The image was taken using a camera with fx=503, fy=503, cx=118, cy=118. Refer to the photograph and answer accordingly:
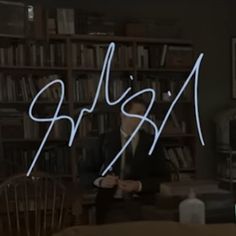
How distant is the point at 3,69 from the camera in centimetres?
445

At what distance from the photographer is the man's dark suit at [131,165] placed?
296 centimetres

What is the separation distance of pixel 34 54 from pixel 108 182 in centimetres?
194

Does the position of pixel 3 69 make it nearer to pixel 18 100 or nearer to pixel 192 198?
pixel 18 100

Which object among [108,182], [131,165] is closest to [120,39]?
[131,165]

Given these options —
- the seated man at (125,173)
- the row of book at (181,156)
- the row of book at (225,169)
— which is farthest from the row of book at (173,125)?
the seated man at (125,173)

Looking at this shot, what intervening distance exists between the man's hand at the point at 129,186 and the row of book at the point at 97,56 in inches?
74.7

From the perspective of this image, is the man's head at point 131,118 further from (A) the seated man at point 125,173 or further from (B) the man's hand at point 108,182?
(B) the man's hand at point 108,182

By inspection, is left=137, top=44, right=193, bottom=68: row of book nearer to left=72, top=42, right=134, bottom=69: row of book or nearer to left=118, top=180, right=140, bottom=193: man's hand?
left=72, top=42, right=134, bottom=69: row of book

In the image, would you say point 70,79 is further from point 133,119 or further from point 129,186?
point 129,186

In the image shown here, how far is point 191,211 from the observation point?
1840 millimetres

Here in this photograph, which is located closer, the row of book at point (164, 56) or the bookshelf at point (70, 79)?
the bookshelf at point (70, 79)

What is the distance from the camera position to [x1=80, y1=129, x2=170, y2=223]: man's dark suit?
9.73 feet

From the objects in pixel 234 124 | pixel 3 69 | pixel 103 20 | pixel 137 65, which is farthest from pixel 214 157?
pixel 3 69

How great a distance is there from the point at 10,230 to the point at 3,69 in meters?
2.04
